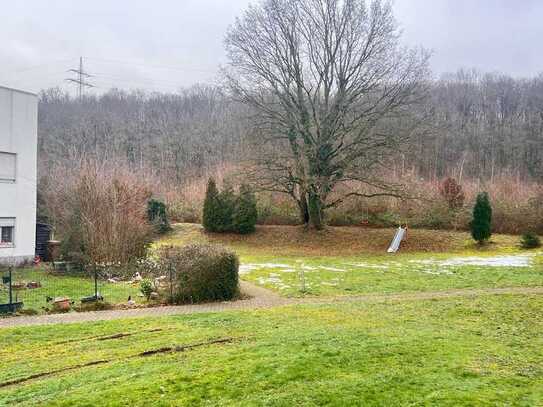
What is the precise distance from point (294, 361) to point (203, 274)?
7.11 m

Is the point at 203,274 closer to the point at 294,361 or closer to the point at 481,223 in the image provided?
the point at 294,361

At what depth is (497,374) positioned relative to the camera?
7.05 m

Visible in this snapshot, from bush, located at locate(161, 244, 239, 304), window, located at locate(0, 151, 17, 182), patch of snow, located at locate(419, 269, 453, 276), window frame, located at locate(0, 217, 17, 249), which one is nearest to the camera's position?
bush, located at locate(161, 244, 239, 304)

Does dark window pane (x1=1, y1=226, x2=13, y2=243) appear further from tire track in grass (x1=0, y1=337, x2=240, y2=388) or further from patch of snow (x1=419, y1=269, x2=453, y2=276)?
patch of snow (x1=419, y1=269, x2=453, y2=276)

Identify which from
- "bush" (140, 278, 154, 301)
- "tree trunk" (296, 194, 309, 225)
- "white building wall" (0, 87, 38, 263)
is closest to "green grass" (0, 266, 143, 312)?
"bush" (140, 278, 154, 301)

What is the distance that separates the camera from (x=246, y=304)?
13.7m

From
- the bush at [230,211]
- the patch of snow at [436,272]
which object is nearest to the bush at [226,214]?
the bush at [230,211]

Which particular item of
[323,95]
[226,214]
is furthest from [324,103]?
[226,214]

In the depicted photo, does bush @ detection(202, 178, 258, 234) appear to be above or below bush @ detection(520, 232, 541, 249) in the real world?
above

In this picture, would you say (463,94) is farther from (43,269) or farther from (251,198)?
(43,269)

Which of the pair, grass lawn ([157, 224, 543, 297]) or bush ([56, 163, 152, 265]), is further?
bush ([56, 163, 152, 265])

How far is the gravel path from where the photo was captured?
11.7 m

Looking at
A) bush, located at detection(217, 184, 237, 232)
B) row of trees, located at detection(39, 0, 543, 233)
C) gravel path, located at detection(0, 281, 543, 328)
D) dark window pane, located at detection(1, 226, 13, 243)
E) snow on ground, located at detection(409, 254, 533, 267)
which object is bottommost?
gravel path, located at detection(0, 281, 543, 328)

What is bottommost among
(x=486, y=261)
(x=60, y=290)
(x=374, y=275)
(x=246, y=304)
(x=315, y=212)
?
(x=246, y=304)
